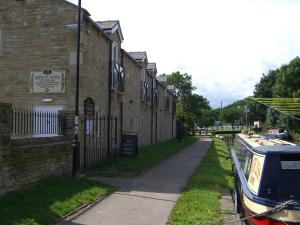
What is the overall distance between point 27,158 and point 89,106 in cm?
685

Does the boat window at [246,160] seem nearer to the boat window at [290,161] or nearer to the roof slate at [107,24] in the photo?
the boat window at [290,161]

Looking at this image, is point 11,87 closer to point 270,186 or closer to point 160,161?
point 160,161

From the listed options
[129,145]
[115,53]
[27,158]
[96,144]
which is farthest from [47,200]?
[115,53]

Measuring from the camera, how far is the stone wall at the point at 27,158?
33.7ft

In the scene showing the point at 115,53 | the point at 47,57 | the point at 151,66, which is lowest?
the point at 47,57

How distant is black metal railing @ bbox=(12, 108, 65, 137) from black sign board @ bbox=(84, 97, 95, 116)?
280 cm

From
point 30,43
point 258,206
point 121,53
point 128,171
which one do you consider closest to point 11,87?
point 30,43

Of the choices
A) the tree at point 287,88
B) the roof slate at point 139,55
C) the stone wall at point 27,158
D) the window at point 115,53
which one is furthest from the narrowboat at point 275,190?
the tree at point 287,88

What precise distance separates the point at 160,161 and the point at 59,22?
8.58 metres

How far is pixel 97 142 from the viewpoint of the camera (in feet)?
64.6

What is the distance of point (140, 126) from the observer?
31484 millimetres

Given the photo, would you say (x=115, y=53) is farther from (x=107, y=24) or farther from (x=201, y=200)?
(x=201, y=200)

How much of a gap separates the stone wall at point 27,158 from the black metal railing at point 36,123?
0.53m

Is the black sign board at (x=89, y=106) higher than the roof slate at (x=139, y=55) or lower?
lower
